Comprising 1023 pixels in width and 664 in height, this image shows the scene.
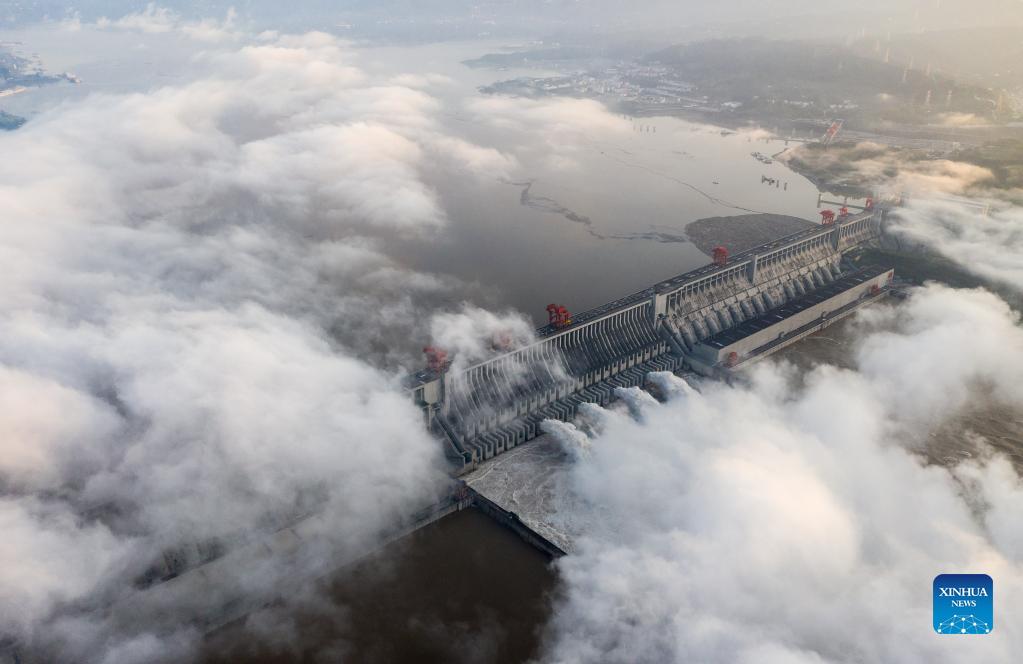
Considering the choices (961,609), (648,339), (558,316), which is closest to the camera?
(961,609)

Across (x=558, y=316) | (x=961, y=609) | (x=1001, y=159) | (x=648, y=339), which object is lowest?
(x=648, y=339)

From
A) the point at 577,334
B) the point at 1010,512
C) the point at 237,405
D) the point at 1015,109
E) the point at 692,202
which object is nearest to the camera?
the point at 1010,512

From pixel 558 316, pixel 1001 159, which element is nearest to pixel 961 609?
pixel 558 316

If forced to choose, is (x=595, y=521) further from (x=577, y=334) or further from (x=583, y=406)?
(x=577, y=334)

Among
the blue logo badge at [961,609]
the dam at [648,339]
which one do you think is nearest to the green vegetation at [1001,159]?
the dam at [648,339]

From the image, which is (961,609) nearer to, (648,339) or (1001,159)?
(648,339)

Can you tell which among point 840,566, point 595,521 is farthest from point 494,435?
point 840,566
